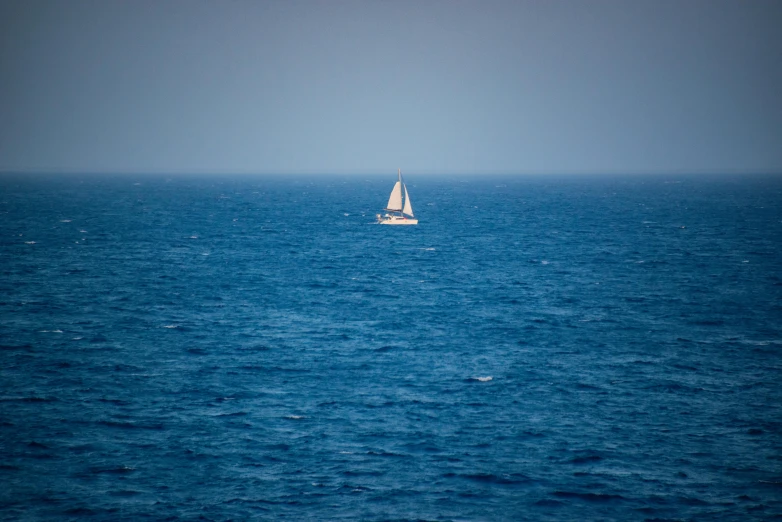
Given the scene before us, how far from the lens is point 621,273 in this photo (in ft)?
311

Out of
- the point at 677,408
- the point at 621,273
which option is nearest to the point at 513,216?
the point at 621,273

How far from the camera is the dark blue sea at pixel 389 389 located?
35188mm

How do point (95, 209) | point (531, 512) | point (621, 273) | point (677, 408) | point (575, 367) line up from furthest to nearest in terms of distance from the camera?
point (95, 209) → point (621, 273) → point (575, 367) → point (677, 408) → point (531, 512)

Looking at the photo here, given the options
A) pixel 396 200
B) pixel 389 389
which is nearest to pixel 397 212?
pixel 396 200

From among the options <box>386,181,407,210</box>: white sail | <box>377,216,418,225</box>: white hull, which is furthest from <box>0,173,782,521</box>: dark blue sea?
<box>386,181,407,210</box>: white sail

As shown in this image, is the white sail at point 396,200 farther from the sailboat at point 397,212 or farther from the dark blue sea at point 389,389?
the dark blue sea at point 389,389

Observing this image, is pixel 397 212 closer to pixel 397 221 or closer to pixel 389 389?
pixel 397 221

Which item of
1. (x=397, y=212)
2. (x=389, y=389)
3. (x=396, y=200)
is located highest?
(x=396, y=200)

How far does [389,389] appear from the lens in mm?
49531

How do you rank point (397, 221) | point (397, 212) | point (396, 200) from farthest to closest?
point (397, 212)
point (396, 200)
point (397, 221)

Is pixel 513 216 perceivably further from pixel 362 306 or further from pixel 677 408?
pixel 677 408

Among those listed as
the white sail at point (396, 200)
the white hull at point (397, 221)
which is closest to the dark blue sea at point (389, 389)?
the white hull at point (397, 221)

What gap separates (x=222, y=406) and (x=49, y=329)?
86.9 feet

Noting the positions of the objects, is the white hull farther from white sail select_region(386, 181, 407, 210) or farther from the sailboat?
white sail select_region(386, 181, 407, 210)
